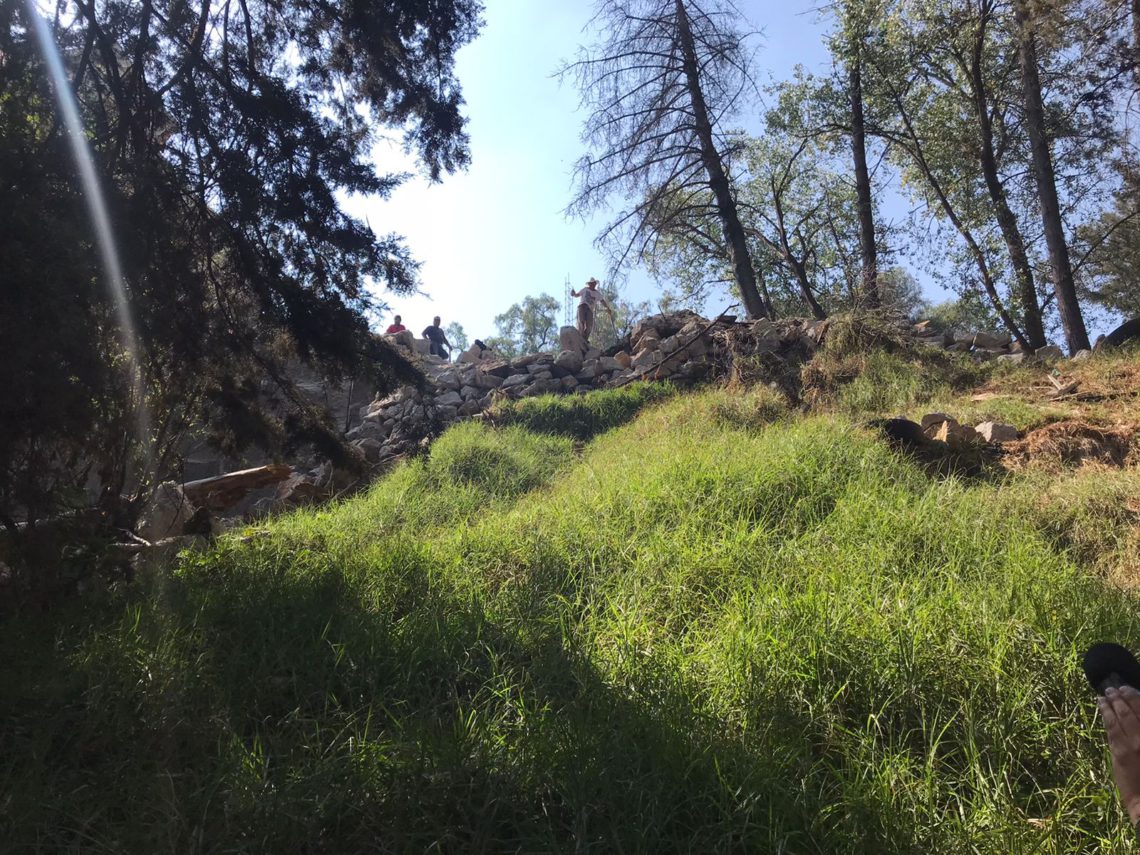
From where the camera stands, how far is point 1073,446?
489 centimetres

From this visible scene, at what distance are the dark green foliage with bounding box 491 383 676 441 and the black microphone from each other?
663cm

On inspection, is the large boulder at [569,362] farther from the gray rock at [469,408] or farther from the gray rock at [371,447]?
the gray rock at [371,447]

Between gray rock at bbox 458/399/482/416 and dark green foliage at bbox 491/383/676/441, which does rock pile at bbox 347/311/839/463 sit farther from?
dark green foliage at bbox 491/383/676/441

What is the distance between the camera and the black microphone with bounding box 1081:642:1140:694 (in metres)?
2.25

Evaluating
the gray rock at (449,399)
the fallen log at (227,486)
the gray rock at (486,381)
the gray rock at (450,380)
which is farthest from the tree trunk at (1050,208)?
the fallen log at (227,486)

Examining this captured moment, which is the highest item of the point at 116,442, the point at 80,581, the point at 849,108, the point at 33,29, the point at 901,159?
the point at 849,108

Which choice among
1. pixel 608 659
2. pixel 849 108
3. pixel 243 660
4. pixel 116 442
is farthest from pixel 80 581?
pixel 849 108

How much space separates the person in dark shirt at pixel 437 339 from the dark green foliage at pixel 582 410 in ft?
21.1

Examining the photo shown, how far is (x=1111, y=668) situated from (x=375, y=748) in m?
A: 2.52

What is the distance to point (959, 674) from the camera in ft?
8.26

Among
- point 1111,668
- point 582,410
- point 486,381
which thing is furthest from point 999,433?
point 486,381

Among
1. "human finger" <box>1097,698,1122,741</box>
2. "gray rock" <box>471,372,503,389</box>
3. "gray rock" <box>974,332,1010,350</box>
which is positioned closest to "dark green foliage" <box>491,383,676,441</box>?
"gray rock" <box>471,372,503,389</box>

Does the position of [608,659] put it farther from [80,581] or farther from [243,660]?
[80,581]

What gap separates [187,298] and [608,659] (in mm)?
3046
